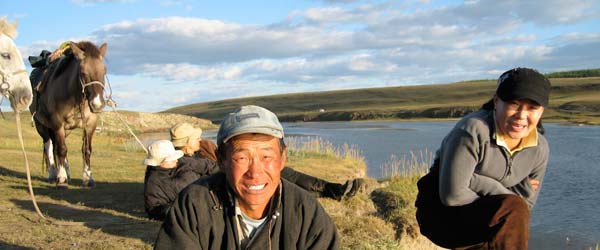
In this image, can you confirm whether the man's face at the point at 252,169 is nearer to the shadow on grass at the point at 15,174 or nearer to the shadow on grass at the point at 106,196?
the shadow on grass at the point at 106,196

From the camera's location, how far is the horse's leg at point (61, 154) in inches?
347

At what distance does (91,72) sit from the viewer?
8047 mm

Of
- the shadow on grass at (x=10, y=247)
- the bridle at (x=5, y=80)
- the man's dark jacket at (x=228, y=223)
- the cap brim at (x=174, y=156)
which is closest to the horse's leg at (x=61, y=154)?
the bridle at (x=5, y=80)

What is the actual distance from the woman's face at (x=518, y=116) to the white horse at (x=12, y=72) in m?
5.37

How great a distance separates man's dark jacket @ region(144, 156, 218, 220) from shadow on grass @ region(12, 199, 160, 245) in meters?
0.21

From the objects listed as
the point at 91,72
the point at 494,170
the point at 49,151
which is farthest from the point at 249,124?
the point at 49,151

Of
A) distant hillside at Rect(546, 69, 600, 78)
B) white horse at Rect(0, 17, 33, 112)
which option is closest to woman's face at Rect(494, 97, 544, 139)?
white horse at Rect(0, 17, 33, 112)

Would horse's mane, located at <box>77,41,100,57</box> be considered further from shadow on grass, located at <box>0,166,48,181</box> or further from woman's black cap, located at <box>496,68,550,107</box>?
woman's black cap, located at <box>496,68,550,107</box>

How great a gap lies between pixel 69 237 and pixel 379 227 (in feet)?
12.8

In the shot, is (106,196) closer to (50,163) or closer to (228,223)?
(50,163)

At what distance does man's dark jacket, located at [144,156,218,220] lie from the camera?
6312mm

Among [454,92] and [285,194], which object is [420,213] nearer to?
[285,194]

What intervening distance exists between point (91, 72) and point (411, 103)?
106672mm

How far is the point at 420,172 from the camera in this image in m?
12.7
